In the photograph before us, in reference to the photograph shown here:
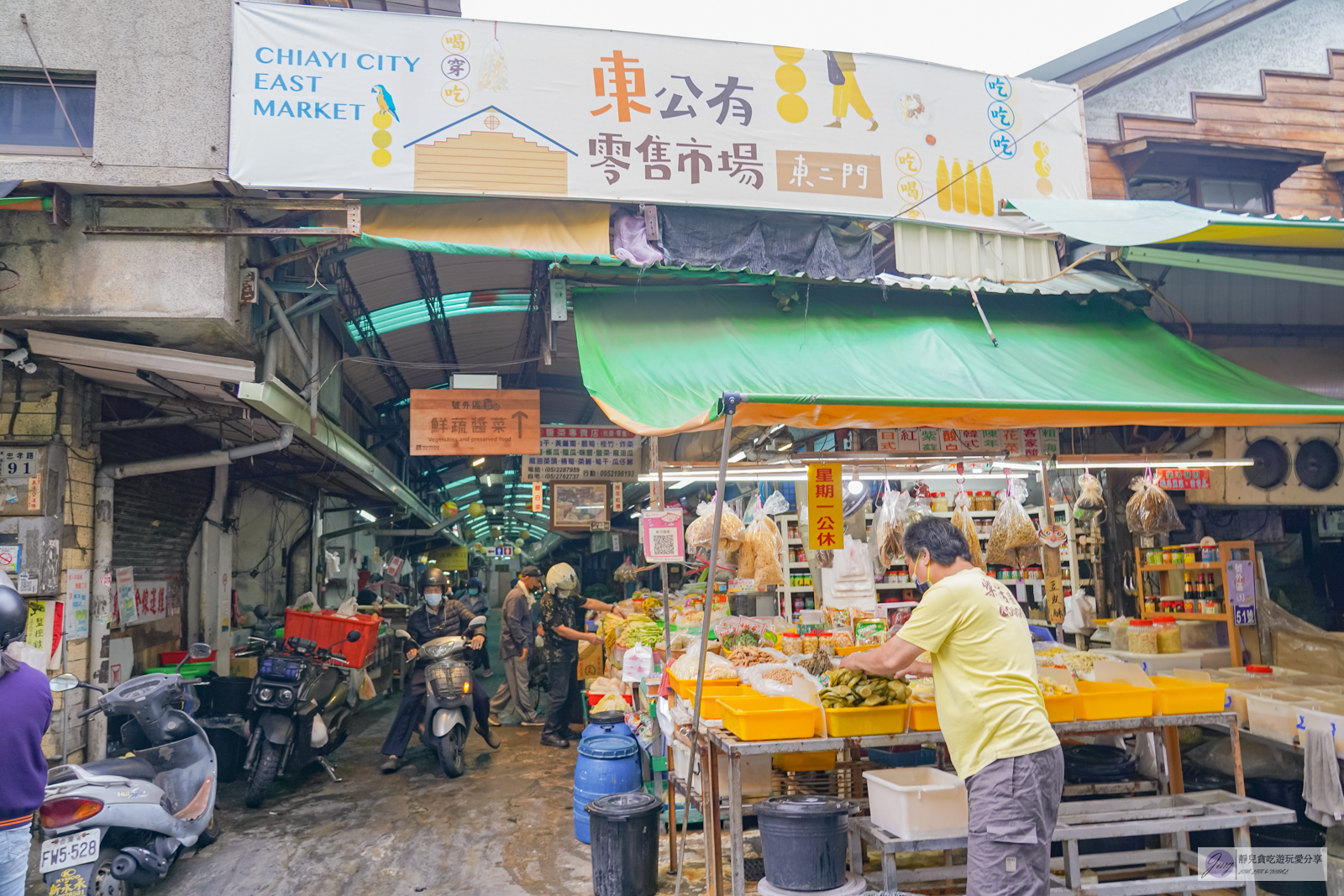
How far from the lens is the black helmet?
3.60 meters

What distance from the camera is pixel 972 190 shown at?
7.52 metres

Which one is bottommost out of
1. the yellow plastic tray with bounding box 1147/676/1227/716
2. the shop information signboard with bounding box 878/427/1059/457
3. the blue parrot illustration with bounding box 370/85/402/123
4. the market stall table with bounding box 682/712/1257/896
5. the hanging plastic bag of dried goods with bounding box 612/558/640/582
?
the market stall table with bounding box 682/712/1257/896

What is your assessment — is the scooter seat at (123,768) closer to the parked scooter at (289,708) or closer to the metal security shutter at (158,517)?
the parked scooter at (289,708)

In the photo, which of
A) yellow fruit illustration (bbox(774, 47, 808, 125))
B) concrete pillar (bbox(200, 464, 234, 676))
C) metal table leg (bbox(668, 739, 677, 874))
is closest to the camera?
metal table leg (bbox(668, 739, 677, 874))

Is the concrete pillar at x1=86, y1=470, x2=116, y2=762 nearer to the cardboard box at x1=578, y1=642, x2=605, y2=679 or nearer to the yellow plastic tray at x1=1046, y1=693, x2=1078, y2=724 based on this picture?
the cardboard box at x1=578, y1=642, x2=605, y2=679

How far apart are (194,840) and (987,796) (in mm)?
5297

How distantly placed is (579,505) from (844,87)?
6536mm

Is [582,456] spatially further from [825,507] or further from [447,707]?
[825,507]

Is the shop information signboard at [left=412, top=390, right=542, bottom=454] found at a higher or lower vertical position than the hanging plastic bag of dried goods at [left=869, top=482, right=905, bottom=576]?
higher

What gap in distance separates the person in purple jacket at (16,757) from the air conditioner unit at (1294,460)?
360 inches

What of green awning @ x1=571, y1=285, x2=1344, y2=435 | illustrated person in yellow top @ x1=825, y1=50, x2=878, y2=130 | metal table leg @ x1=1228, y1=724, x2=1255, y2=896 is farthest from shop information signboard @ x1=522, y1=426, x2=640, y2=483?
metal table leg @ x1=1228, y1=724, x2=1255, y2=896

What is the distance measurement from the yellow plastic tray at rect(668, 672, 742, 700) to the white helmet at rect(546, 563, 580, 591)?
5291 millimetres

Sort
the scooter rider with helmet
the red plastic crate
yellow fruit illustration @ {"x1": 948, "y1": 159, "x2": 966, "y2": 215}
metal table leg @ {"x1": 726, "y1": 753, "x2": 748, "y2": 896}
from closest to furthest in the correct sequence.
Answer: metal table leg @ {"x1": 726, "y1": 753, "x2": 748, "y2": 896} < yellow fruit illustration @ {"x1": 948, "y1": 159, "x2": 966, "y2": 215} < the scooter rider with helmet < the red plastic crate

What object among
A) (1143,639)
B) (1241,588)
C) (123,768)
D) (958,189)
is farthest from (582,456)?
(1241,588)
